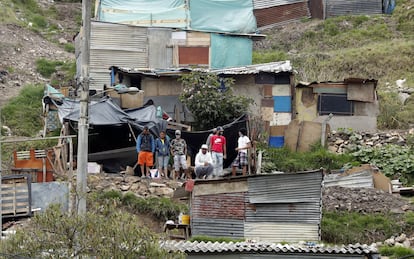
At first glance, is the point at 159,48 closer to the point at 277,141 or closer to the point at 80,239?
the point at 277,141

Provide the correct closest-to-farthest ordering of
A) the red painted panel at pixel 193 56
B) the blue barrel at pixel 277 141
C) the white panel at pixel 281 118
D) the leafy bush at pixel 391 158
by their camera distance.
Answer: the leafy bush at pixel 391 158 < the blue barrel at pixel 277 141 < the white panel at pixel 281 118 < the red painted panel at pixel 193 56

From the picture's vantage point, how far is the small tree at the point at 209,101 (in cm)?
2641

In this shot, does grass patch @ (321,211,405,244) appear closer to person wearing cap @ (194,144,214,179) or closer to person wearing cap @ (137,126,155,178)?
person wearing cap @ (194,144,214,179)

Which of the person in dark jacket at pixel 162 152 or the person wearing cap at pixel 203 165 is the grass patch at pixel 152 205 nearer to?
the person wearing cap at pixel 203 165

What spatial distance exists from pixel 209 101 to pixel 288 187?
577 centimetres

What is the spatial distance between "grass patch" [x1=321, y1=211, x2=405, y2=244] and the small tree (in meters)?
5.31

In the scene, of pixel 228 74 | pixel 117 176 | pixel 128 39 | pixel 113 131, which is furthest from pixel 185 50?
pixel 117 176

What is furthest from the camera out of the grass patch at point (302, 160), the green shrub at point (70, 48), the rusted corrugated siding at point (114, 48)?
the green shrub at point (70, 48)

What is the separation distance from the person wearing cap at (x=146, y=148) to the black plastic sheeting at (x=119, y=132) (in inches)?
37.0

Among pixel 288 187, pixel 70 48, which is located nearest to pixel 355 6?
pixel 70 48

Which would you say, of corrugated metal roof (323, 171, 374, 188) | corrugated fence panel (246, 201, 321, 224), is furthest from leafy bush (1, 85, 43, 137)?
corrugated fence panel (246, 201, 321, 224)

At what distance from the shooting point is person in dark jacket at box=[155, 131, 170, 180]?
926 inches

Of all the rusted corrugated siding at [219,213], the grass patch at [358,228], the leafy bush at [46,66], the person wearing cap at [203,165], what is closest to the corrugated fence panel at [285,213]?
the rusted corrugated siding at [219,213]

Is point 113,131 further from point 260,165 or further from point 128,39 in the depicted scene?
point 128,39
